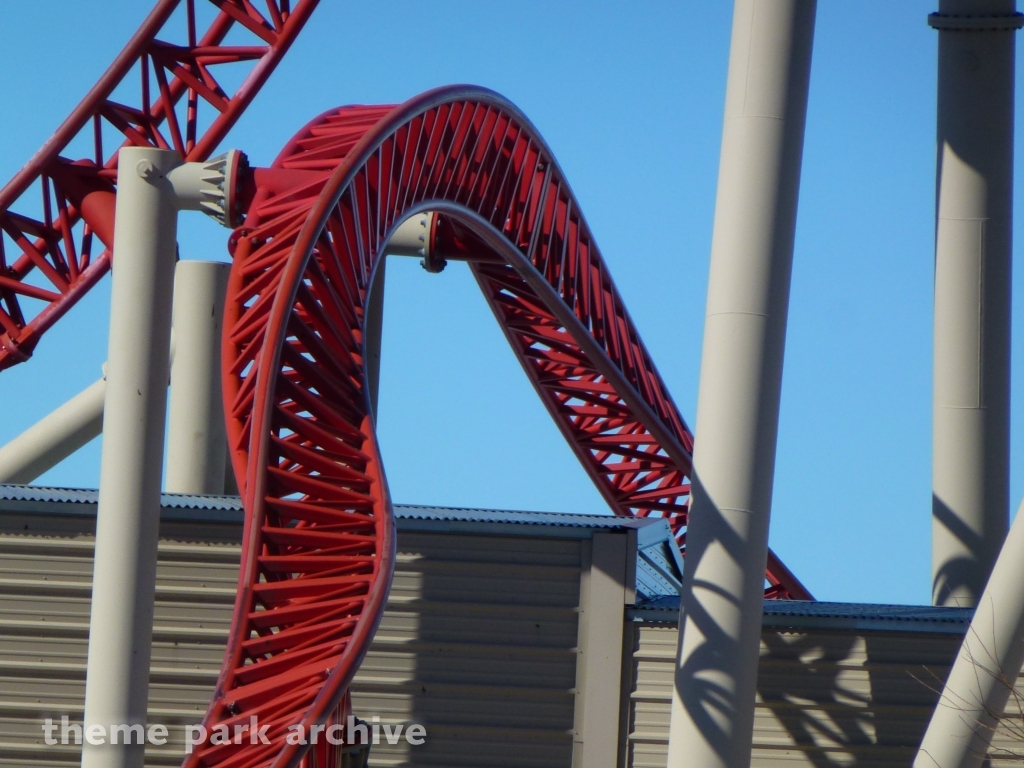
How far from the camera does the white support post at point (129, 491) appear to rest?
10.9 meters

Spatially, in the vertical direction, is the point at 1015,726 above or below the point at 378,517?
below

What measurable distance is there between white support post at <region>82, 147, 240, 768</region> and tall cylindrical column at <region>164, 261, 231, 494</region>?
4196 mm

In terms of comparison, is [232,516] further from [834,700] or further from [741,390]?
[834,700]

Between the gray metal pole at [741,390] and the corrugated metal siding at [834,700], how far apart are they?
5.58 ft

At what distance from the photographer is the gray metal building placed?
13.5 m

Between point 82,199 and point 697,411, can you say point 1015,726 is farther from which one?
point 82,199

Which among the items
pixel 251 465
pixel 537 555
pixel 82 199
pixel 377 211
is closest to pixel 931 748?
pixel 537 555

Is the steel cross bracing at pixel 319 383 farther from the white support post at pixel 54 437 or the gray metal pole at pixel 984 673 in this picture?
the white support post at pixel 54 437

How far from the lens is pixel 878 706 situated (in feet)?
44.3

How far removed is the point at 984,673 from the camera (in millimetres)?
10336

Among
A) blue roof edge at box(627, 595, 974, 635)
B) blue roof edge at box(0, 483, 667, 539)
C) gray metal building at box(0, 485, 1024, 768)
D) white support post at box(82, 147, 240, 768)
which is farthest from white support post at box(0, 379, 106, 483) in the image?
blue roof edge at box(627, 595, 974, 635)

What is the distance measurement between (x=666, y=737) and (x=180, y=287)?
23.1 feet

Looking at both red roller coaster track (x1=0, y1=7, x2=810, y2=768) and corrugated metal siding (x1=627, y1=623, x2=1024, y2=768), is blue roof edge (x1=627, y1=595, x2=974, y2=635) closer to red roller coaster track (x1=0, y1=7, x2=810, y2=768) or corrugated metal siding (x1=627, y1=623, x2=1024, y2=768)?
corrugated metal siding (x1=627, y1=623, x2=1024, y2=768)

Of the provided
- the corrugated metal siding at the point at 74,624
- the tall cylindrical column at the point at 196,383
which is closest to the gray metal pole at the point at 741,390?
the corrugated metal siding at the point at 74,624
